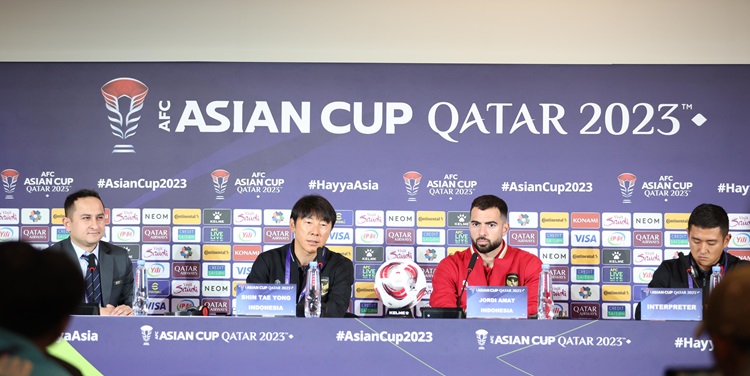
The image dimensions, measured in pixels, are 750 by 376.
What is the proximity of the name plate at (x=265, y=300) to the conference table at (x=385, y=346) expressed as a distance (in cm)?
12

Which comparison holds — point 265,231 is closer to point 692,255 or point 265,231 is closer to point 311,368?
point 311,368

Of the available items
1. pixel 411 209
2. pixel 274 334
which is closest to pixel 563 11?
pixel 411 209

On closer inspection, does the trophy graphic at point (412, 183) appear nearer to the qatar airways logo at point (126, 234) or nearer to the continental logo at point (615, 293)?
the continental logo at point (615, 293)

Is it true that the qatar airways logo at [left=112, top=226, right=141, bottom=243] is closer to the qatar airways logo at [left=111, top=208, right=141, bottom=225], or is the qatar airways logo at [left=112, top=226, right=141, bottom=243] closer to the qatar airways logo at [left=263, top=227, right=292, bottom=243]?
the qatar airways logo at [left=111, top=208, right=141, bottom=225]

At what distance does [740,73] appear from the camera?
16.8ft

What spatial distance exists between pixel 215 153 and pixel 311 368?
2.19 meters

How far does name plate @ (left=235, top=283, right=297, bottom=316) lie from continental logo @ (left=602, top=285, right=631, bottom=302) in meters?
2.38

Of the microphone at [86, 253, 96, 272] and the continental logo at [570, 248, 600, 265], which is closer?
the microphone at [86, 253, 96, 272]

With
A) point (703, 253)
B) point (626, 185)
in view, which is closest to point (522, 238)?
point (626, 185)

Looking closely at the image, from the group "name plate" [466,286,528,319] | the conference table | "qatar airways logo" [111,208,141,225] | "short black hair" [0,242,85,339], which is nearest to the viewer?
"short black hair" [0,242,85,339]

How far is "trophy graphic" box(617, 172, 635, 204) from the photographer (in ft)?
16.7

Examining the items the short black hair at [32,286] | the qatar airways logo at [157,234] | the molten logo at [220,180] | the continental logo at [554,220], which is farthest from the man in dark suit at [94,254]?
the short black hair at [32,286]

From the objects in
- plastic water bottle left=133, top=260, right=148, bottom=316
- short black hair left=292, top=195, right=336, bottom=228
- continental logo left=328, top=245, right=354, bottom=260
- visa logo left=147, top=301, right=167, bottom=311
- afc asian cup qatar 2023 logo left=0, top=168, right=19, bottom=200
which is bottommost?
visa logo left=147, top=301, right=167, bottom=311

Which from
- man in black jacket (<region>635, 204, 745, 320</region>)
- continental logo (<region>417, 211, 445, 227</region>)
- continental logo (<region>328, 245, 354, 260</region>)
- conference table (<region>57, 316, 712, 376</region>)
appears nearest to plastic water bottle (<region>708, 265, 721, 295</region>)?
man in black jacket (<region>635, 204, 745, 320</region>)
